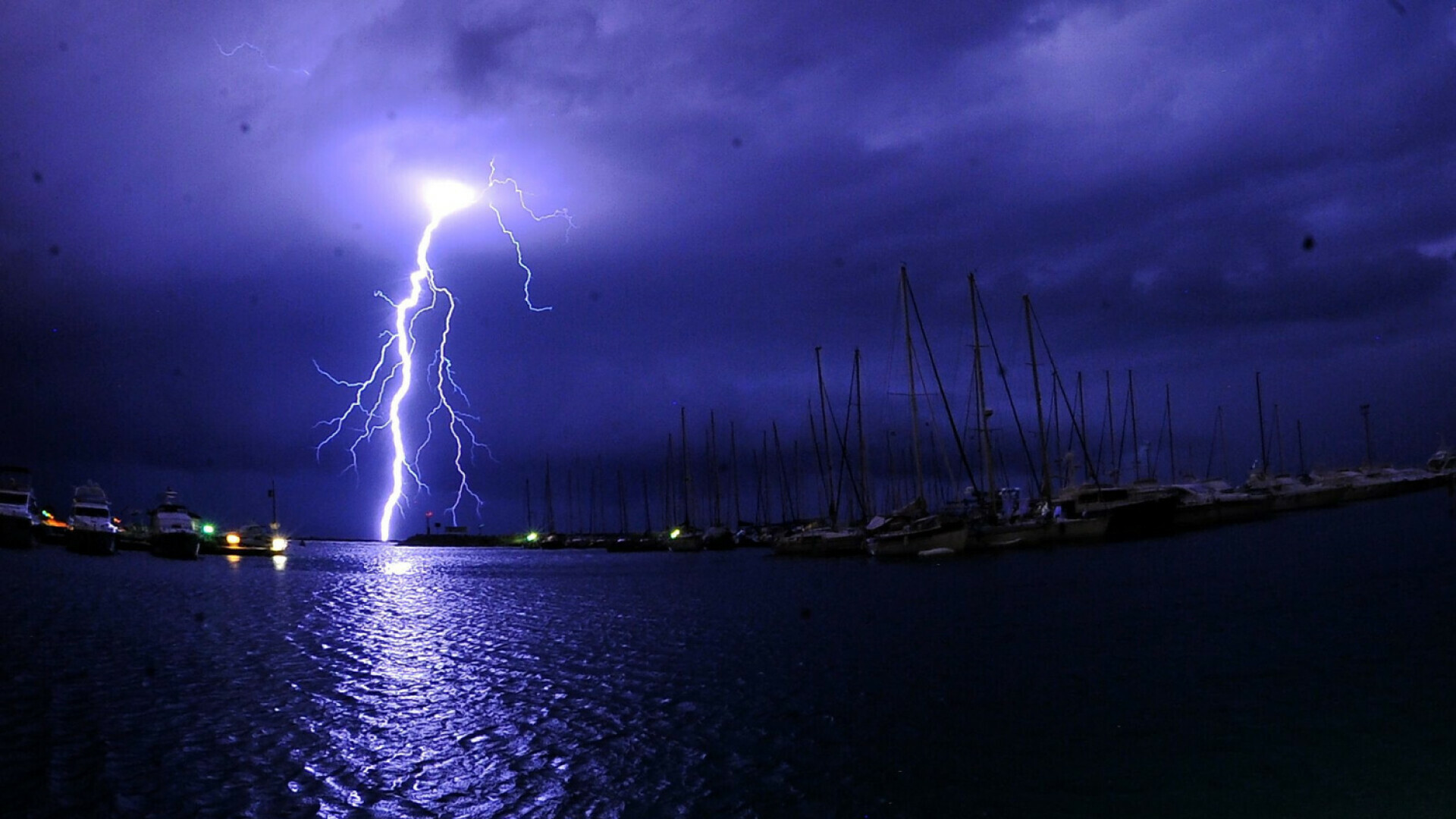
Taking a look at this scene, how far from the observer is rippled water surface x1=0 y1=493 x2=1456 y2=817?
10.9 meters

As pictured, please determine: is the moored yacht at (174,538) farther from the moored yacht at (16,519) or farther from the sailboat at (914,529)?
the sailboat at (914,529)

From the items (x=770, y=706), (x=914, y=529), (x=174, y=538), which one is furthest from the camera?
(x=174, y=538)

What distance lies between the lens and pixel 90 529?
66.6 m

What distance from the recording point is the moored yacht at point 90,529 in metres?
66.7

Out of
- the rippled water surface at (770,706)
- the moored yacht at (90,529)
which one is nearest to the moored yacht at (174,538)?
the moored yacht at (90,529)

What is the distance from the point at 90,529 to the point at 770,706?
70.5 meters

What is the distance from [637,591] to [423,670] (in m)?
25.3

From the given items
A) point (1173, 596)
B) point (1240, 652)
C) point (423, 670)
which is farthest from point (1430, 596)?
point (423, 670)

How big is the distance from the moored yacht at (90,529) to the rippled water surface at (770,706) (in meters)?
38.6

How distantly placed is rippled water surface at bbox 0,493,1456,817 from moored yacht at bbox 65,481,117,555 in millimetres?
38621

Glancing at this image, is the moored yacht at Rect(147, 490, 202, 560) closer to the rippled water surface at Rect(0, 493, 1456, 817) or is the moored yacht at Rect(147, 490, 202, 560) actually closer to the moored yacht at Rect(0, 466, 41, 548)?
the moored yacht at Rect(0, 466, 41, 548)

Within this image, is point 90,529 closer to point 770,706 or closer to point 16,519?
point 16,519

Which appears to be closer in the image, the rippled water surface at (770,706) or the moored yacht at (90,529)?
the rippled water surface at (770,706)

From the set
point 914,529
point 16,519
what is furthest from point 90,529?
point 914,529
